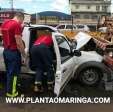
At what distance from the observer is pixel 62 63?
9.44m

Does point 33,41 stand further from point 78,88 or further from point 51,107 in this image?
point 51,107

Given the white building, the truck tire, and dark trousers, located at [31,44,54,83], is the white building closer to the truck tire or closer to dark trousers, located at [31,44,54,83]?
the truck tire

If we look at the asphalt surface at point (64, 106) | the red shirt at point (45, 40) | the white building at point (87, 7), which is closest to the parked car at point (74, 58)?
the red shirt at point (45, 40)

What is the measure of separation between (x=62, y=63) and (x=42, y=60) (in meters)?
0.69

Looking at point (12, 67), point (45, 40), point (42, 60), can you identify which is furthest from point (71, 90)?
point (12, 67)

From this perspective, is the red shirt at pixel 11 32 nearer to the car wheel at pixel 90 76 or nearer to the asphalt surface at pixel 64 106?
the asphalt surface at pixel 64 106

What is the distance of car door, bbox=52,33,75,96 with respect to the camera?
8.89m

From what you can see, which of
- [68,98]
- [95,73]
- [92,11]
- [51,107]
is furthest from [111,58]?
[92,11]

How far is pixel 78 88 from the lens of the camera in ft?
36.5

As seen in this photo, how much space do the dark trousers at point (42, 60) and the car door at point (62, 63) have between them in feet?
0.98

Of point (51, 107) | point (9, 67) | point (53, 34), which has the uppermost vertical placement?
point (53, 34)

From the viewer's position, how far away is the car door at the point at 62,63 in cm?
889

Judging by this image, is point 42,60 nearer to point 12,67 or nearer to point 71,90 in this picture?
point 12,67

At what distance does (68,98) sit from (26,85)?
1781 mm
